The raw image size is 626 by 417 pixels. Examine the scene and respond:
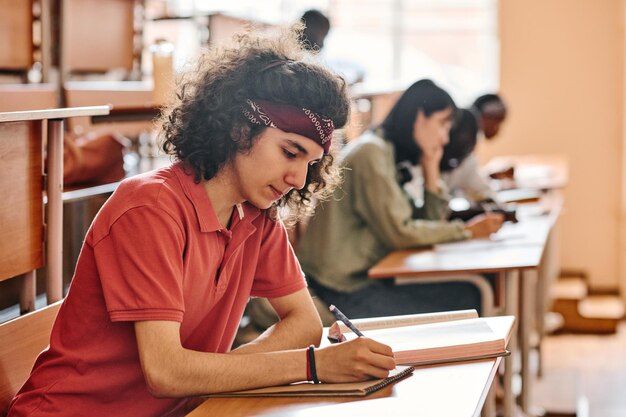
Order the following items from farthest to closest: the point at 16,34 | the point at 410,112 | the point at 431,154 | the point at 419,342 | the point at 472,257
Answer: the point at 16,34 → the point at 431,154 → the point at 410,112 → the point at 472,257 → the point at 419,342

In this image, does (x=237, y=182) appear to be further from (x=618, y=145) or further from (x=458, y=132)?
(x=618, y=145)

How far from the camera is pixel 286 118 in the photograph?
146 cm

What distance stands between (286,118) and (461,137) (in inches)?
84.9

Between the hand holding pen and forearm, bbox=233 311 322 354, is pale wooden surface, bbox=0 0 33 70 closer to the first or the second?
forearm, bbox=233 311 322 354

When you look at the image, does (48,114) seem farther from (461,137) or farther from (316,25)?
(461,137)

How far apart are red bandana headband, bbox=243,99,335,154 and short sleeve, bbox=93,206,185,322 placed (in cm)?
23

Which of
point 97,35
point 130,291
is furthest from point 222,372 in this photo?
point 97,35

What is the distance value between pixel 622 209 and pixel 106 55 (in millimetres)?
3567

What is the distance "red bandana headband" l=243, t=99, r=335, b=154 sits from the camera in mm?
1463

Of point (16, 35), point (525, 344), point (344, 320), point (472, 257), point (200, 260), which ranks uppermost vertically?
point (16, 35)

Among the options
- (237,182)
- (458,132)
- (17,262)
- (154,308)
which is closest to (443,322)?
(237,182)

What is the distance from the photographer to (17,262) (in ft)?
5.52

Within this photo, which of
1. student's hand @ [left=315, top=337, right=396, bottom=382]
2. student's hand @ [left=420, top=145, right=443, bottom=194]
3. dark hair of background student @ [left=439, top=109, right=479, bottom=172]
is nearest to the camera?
student's hand @ [left=315, top=337, right=396, bottom=382]

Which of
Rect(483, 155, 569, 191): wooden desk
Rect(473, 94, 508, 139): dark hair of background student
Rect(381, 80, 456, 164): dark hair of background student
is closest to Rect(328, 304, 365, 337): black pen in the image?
Rect(381, 80, 456, 164): dark hair of background student
